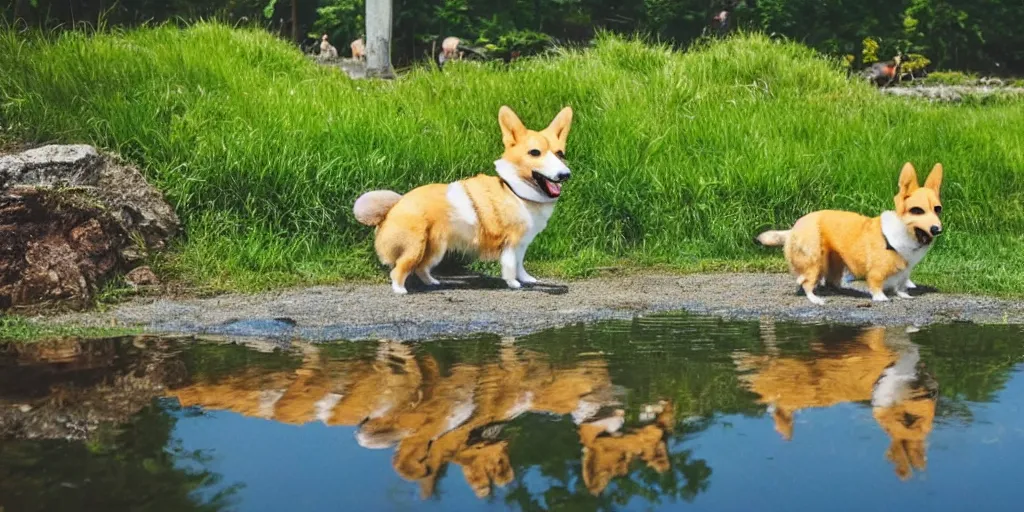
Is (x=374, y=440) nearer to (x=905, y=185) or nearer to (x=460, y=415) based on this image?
(x=460, y=415)

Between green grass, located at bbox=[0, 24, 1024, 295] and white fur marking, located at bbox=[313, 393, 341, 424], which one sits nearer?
white fur marking, located at bbox=[313, 393, 341, 424]

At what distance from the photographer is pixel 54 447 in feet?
12.0

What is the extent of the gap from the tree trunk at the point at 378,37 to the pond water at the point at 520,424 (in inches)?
302

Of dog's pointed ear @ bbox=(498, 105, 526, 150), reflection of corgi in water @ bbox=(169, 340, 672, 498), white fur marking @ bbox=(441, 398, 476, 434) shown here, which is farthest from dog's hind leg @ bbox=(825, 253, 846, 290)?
white fur marking @ bbox=(441, 398, 476, 434)

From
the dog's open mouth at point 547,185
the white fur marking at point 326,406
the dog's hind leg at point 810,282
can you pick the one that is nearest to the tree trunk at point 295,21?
the dog's open mouth at point 547,185

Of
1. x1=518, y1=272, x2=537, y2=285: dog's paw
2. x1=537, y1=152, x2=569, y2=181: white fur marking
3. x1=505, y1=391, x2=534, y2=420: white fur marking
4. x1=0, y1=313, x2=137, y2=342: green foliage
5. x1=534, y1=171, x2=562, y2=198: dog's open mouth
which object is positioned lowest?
x1=0, y1=313, x2=137, y2=342: green foliage

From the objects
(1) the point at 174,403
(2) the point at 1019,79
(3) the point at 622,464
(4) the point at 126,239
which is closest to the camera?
(3) the point at 622,464

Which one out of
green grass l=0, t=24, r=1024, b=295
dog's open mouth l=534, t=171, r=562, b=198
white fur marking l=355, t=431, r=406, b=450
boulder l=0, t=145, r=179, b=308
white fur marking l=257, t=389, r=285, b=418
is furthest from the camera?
green grass l=0, t=24, r=1024, b=295

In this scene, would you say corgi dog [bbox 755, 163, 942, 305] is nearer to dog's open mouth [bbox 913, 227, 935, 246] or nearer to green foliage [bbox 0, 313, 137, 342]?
dog's open mouth [bbox 913, 227, 935, 246]

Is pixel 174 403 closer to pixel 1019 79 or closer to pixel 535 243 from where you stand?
pixel 535 243

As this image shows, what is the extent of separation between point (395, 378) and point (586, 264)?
3.38 m

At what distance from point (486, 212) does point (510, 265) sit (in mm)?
371

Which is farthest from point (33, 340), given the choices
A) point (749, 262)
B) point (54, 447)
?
point (749, 262)

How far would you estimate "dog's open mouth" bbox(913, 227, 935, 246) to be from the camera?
5.97 m
